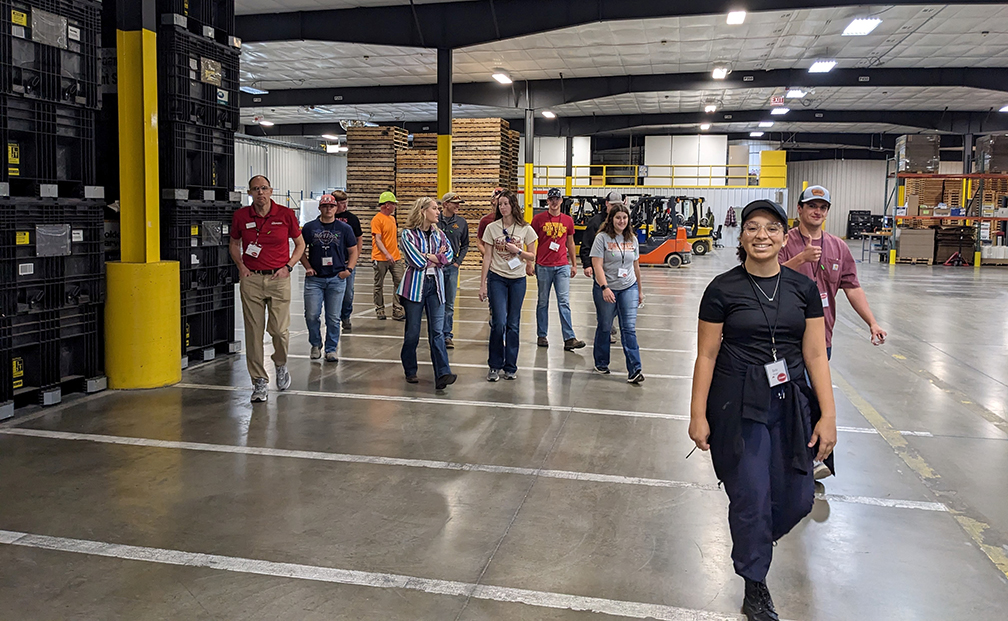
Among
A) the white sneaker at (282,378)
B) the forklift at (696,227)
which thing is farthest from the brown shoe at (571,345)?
the forklift at (696,227)

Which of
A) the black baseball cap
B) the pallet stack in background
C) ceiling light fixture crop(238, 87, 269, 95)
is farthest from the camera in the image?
ceiling light fixture crop(238, 87, 269, 95)

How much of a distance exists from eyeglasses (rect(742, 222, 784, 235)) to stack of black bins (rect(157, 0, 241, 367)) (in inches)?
257

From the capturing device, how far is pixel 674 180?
3634 cm

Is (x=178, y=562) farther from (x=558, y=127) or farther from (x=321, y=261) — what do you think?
(x=558, y=127)

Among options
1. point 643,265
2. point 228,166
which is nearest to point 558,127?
point 643,265

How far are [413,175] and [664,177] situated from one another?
1709 centimetres

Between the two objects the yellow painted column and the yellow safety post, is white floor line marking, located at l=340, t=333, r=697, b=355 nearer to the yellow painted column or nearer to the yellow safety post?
the yellow safety post

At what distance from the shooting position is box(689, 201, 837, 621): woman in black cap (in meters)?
3.00

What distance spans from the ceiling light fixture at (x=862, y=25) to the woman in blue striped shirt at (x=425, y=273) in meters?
13.1

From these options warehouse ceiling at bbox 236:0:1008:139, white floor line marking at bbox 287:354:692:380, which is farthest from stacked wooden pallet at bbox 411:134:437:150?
white floor line marking at bbox 287:354:692:380

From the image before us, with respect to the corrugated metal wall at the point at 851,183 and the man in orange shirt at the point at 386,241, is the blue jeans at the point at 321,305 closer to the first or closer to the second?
the man in orange shirt at the point at 386,241

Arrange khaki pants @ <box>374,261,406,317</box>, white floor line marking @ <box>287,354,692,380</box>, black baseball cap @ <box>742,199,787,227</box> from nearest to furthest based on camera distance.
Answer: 1. black baseball cap @ <box>742,199,787,227</box>
2. white floor line marking @ <box>287,354,692,380</box>
3. khaki pants @ <box>374,261,406,317</box>

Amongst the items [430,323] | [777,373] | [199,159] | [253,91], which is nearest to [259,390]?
[430,323]

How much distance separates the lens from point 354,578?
3479mm
